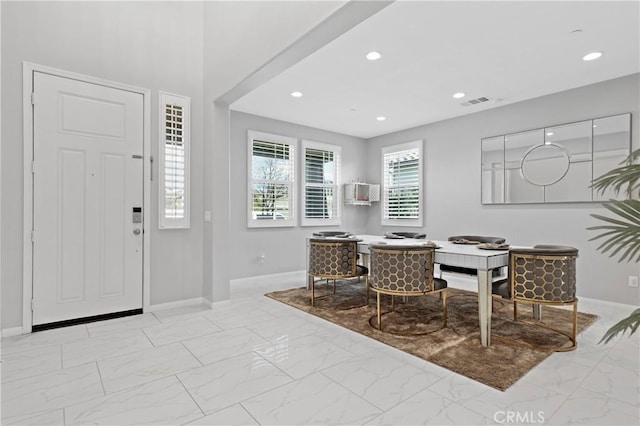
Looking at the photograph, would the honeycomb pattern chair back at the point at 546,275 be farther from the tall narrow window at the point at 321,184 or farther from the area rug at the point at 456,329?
the tall narrow window at the point at 321,184

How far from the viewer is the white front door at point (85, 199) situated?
3275 mm

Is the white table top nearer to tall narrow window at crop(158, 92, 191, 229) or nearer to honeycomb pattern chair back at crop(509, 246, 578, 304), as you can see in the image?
honeycomb pattern chair back at crop(509, 246, 578, 304)

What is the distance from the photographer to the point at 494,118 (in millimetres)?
5309

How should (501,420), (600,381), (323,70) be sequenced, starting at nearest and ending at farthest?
1. (501,420)
2. (600,381)
3. (323,70)

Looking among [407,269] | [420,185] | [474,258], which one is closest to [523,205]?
[420,185]

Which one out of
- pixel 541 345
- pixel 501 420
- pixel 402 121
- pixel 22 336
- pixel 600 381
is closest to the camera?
pixel 501 420

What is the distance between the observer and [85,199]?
348cm

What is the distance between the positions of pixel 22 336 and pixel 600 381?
4679mm

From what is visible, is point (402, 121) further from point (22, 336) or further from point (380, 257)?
point (22, 336)

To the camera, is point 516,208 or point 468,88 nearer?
point 468,88

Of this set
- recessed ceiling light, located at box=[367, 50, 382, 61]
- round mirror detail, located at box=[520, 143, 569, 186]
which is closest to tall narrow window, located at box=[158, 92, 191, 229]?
recessed ceiling light, located at box=[367, 50, 382, 61]

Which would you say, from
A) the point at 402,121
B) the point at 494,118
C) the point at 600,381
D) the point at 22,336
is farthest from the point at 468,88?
the point at 22,336

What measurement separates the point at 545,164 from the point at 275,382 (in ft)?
14.9

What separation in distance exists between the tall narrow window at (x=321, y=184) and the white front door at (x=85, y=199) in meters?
3.23
